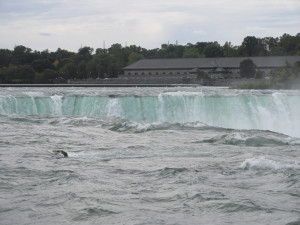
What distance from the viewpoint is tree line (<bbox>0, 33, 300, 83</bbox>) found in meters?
87.4

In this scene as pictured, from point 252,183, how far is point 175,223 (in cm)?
336

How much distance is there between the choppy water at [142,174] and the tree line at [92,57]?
2443 inches

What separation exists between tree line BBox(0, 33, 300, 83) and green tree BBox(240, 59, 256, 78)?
62.5 ft

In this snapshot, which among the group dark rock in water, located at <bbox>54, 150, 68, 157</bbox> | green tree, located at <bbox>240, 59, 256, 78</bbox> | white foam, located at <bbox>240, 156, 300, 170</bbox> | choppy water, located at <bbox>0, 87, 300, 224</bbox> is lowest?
choppy water, located at <bbox>0, 87, 300, 224</bbox>

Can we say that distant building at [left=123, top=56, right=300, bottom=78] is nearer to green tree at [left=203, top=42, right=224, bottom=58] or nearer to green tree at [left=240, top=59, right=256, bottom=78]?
green tree at [left=240, top=59, right=256, bottom=78]

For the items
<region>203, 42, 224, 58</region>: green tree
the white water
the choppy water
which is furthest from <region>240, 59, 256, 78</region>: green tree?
the choppy water

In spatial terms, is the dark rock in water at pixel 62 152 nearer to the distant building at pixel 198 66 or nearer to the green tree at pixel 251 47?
the distant building at pixel 198 66

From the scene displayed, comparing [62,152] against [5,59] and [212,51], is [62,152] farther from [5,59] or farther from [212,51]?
[212,51]

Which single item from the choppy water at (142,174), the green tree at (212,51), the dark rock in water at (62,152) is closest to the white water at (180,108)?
the choppy water at (142,174)

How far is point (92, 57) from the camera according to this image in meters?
123

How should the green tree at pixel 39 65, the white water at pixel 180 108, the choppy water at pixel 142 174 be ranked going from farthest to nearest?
the green tree at pixel 39 65, the white water at pixel 180 108, the choppy water at pixel 142 174

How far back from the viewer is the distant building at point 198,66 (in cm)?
9912

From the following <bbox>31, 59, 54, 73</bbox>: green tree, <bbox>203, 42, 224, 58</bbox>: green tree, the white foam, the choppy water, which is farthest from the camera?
<bbox>203, 42, 224, 58</bbox>: green tree

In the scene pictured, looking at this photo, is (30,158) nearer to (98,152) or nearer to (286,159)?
(98,152)
